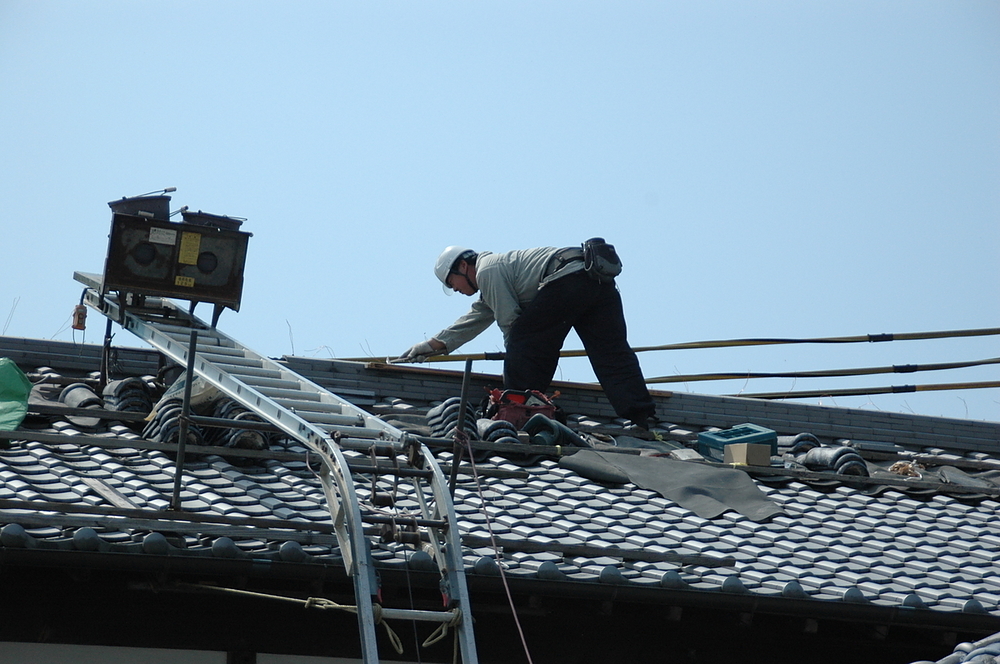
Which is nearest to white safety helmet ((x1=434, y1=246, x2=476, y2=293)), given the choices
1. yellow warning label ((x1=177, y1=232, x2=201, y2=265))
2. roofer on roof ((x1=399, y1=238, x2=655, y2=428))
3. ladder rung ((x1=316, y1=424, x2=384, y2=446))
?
roofer on roof ((x1=399, y1=238, x2=655, y2=428))

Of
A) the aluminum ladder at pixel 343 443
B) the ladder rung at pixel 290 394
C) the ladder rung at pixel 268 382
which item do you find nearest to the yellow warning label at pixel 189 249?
the aluminum ladder at pixel 343 443

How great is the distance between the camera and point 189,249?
803 cm

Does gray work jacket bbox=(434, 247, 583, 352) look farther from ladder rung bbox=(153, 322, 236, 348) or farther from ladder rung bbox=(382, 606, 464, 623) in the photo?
ladder rung bbox=(382, 606, 464, 623)

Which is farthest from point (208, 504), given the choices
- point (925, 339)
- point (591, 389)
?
point (925, 339)

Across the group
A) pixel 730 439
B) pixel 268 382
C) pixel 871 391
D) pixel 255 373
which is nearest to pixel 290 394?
pixel 268 382

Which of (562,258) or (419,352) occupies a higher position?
(562,258)

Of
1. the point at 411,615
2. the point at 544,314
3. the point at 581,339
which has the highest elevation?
the point at 544,314

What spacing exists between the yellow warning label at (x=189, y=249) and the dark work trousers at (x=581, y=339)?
8.55 feet

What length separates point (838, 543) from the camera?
7.39 metres

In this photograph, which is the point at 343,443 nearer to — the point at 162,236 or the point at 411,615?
the point at 411,615

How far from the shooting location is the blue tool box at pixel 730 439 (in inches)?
354

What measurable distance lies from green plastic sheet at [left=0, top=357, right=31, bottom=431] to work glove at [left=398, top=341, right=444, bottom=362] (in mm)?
3150

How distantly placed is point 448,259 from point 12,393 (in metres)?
3.77

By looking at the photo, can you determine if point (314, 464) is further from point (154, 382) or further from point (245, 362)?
point (154, 382)
